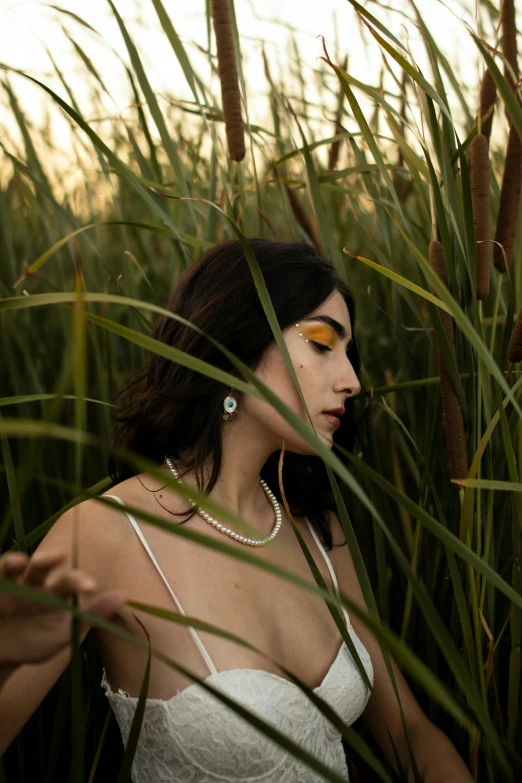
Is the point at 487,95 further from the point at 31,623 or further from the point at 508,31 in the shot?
the point at 31,623

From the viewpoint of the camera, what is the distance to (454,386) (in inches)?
40.6

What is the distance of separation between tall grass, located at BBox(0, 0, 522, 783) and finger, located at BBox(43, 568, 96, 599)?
2.2 inches

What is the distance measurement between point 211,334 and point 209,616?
0.50 metres

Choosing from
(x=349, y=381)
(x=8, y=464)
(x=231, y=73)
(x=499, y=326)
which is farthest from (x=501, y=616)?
(x=231, y=73)

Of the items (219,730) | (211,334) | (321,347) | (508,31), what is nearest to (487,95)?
(508,31)

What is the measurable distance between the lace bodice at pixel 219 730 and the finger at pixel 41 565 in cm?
50

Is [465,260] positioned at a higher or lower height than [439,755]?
higher

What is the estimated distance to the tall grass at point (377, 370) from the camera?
71cm

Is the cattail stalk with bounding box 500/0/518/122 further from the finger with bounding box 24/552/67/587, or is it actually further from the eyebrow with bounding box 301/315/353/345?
the finger with bounding box 24/552/67/587

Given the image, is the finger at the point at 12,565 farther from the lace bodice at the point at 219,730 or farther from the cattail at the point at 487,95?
the cattail at the point at 487,95

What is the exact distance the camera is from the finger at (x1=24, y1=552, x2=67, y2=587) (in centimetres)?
71

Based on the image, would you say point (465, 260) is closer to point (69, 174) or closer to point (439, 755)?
point (439, 755)

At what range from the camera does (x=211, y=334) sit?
1411 millimetres

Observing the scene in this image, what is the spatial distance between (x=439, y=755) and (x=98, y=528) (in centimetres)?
68
